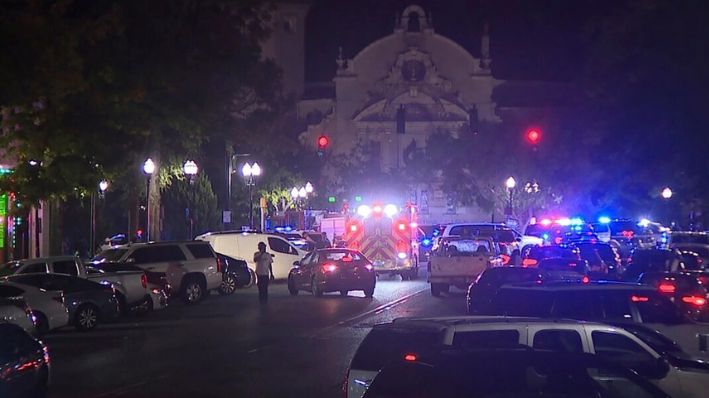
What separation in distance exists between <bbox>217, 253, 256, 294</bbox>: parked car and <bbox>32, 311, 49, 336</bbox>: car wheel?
1171 centimetres

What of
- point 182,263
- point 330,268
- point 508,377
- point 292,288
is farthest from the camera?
point 292,288

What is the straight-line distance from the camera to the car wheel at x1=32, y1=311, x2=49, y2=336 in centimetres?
2039

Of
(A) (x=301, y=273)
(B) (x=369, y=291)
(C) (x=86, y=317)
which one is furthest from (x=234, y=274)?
(C) (x=86, y=317)

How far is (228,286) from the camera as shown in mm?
33312

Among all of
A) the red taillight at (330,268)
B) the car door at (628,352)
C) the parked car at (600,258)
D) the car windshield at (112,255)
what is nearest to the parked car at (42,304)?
the car windshield at (112,255)

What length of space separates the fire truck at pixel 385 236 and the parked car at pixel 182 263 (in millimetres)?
8179

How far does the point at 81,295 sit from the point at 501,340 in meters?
16.1

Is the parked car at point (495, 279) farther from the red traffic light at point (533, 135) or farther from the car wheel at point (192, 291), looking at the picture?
the car wheel at point (192, 291)

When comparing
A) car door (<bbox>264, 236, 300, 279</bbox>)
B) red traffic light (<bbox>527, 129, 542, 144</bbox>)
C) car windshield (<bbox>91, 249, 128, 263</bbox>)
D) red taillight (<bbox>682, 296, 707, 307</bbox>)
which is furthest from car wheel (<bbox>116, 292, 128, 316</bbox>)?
red taillight (<bbox>682, 296, 707, 307</bbox>)

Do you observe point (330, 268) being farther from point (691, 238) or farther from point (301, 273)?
point (691, 238)

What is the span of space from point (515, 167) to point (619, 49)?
1582 inches

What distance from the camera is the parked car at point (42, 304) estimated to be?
20250 mm

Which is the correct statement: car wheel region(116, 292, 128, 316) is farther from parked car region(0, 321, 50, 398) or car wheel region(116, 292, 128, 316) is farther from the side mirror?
the side mirror

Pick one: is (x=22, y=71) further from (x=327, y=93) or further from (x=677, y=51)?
(x=327, y=93)
